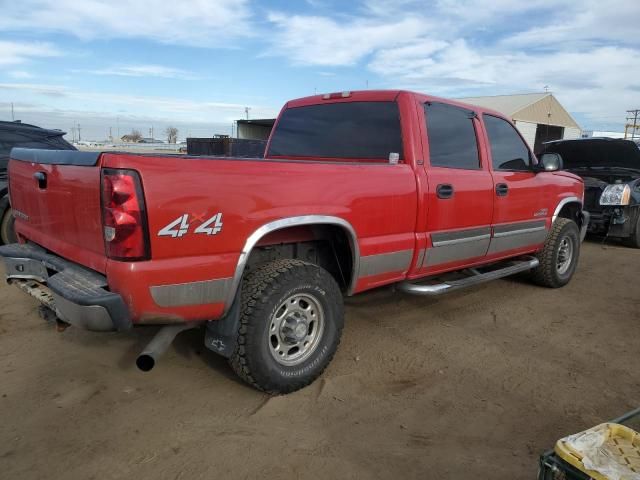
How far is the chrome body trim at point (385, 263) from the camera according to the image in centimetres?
341

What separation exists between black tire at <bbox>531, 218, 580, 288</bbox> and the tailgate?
4.64 meters

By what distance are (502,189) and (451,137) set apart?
2.55 ft

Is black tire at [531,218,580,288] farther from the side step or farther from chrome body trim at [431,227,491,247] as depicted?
chrome body trim at [431,227,491,247]

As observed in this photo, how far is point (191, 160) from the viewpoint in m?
2.51

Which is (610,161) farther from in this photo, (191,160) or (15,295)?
(15,295)

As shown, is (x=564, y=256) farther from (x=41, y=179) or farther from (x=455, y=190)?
(x=41, y=179)

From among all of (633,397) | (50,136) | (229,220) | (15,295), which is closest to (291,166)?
(229,220)

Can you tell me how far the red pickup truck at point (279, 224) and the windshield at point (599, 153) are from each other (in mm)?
5072

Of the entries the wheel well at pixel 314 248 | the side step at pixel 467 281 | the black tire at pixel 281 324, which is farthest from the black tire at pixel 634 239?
the black tire at pixel 281 324

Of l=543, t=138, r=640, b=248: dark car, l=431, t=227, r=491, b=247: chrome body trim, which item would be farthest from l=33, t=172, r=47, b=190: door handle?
l=543, t=138, r=640, b=248: dark car

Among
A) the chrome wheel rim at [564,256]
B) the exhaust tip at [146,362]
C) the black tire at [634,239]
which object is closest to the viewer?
the exhaust tip at [146,362]

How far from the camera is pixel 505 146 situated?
4789mm

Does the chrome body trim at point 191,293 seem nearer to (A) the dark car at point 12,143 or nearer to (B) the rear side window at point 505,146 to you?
(B) the rear side window at point 505,146

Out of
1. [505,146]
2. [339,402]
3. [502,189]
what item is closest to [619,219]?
[505,146]
